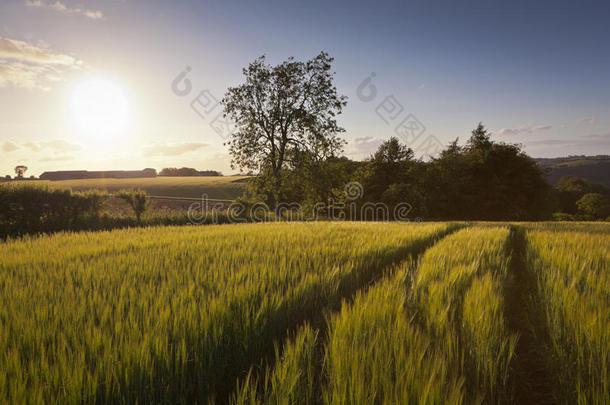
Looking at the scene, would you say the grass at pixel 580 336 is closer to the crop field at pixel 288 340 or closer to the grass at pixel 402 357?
the crop field at pixel 288 340

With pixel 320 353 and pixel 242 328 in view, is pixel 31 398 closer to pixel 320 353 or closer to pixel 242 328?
pixel 242 328

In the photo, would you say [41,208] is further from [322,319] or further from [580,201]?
[580,201]

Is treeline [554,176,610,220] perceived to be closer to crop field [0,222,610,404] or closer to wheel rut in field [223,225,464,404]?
wheel rut in field [223,225,464,404]

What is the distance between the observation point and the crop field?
4.33 feet

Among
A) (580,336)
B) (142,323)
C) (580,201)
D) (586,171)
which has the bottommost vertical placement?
(580,201)

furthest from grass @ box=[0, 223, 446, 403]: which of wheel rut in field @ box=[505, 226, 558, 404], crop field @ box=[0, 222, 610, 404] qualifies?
wheel rut in field @ box=[505, 226, 558, 404]

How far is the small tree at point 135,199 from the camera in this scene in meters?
14.7

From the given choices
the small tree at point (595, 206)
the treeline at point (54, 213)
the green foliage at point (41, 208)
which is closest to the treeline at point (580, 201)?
the small tree at point (595, 206)

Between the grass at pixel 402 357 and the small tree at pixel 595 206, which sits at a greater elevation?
the grass at pixel 402 357

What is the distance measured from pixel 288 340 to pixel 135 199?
16472 millimetres

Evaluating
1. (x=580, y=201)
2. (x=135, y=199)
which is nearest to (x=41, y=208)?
(x=135, y=199)

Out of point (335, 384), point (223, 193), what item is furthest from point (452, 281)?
point (223, 193)

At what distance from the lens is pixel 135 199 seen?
584 inches

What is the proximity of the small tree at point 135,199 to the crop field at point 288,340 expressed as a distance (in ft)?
41.9
